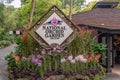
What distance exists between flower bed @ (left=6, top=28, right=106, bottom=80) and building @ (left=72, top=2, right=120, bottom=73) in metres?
2.23

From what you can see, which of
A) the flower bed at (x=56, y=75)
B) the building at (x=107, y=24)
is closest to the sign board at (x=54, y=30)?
the flower bed at (x=56, y=75)

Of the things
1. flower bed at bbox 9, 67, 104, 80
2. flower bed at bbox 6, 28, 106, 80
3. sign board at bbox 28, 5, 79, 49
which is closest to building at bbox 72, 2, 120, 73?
flower bed at bbox 6, 28, 106, 80

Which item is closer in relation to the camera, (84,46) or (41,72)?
(41,72)

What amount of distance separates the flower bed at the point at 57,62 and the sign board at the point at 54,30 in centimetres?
25

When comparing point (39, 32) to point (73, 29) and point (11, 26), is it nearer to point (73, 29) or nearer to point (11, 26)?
point (73, 29)

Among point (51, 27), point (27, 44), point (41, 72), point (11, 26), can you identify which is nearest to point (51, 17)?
point (51, 27)

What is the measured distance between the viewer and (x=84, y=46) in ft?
40.1

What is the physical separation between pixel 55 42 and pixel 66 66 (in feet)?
4.39

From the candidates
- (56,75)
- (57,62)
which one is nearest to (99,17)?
(57,62)

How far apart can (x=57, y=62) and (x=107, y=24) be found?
15.5 ft

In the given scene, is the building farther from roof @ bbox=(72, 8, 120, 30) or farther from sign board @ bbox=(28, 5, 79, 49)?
sign board @ bbox=(28, 5, 79, 49)

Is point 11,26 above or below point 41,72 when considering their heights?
above

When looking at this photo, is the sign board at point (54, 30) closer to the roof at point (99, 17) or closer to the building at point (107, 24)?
the building at point (107, 24)

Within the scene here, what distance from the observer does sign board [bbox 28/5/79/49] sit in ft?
39.6
